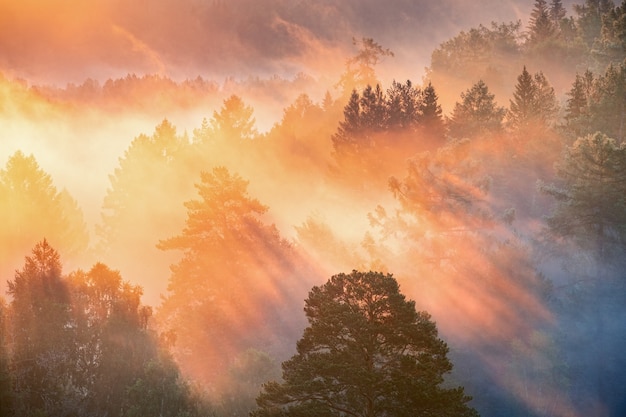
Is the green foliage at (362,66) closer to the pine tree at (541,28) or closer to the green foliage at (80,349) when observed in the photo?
the pine tree at (541,28)

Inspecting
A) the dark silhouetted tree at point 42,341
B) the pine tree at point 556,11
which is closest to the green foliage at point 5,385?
the dark silhouetted tree at point 42,341

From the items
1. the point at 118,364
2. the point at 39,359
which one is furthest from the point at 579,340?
the point at 39,359

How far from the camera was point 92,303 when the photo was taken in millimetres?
36062

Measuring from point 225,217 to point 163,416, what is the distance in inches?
927

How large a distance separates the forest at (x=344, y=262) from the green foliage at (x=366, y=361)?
0.38 feet

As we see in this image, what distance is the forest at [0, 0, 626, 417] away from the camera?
3116 centimetres

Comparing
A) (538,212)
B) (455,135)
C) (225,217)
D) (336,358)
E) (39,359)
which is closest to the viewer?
(336,358)

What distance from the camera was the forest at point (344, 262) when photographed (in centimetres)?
3116

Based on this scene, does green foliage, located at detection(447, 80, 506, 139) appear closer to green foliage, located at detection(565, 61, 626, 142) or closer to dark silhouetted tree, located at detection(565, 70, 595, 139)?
dark silhouetted tree, located at detection(565, 70, 595, 139)

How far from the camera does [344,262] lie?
57062 mm

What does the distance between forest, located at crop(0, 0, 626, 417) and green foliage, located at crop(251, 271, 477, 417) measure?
0.12 metres

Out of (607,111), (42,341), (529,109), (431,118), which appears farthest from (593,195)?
(42,341)

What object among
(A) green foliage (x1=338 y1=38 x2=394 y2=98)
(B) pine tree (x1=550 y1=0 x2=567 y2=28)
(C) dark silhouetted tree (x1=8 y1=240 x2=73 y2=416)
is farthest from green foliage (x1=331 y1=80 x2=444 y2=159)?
(B) pine tree (x1=550 y1=0 x2=567 y2=28)

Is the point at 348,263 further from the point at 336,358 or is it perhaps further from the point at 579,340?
the point at 336,358
